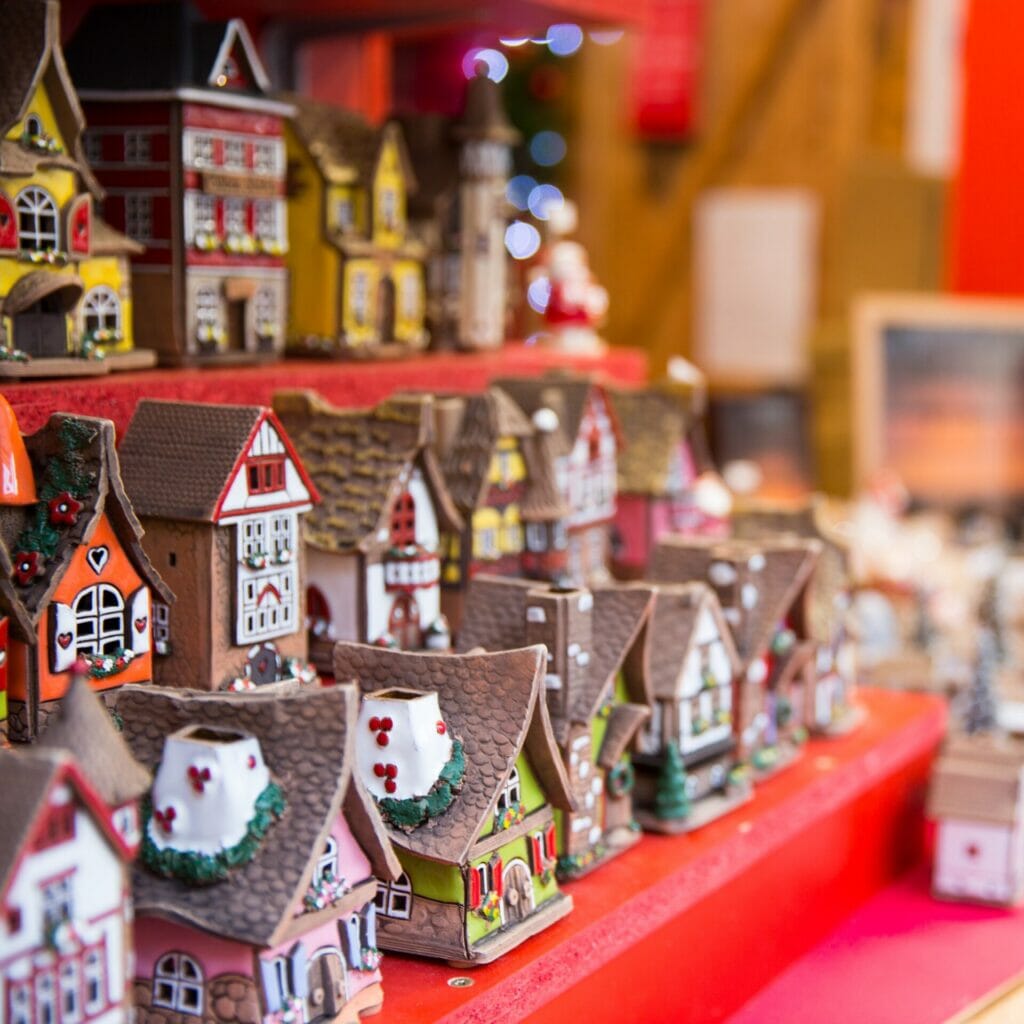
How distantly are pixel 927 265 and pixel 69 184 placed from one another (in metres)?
5.02

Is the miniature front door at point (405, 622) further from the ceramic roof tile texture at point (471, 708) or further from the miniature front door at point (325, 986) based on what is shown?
the miniature front door at point (325, 986)

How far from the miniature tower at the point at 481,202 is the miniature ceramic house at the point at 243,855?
1.55 metres

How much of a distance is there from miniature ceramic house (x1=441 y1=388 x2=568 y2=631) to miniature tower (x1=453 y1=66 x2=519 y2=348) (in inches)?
18.0

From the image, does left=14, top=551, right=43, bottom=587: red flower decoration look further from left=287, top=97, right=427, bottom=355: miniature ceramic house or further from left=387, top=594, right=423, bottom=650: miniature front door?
left=287, top=97, right=427, bottom=355: miniature ceramic house

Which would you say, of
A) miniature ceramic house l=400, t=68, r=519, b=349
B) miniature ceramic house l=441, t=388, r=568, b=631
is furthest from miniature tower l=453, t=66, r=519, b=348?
miniature ceramic house l=441, t=388, r=568, b=631

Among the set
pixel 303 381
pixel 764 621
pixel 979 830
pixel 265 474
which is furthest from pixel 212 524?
pixel 979 830

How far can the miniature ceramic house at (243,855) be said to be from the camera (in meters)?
1.48

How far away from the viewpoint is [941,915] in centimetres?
258

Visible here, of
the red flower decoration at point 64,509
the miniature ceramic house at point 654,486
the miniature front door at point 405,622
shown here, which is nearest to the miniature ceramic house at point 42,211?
the red flower decoration at point 64,509

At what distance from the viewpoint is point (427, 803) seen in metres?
1.74

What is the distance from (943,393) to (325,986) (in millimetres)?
4081

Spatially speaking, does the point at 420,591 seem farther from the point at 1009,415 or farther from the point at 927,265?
the point at 927,265

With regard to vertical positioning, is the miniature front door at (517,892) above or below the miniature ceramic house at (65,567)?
below


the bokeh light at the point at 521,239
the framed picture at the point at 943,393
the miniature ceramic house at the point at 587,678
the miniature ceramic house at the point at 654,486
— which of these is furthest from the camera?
the framed picture at the point at 943,393
